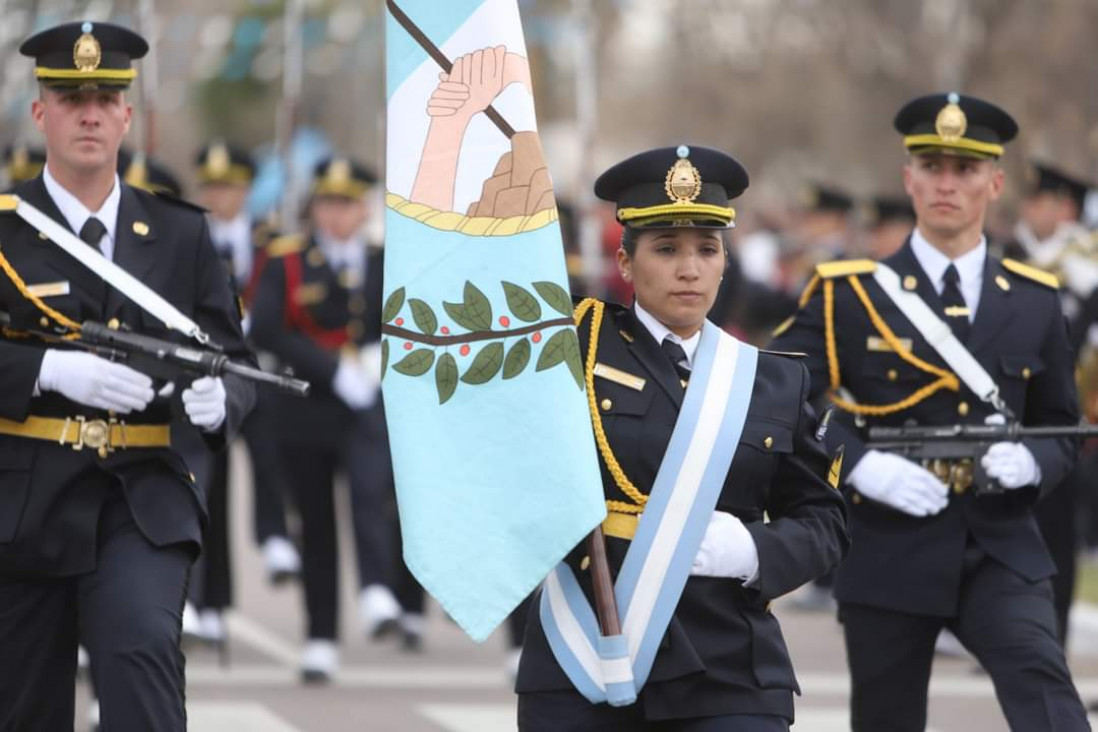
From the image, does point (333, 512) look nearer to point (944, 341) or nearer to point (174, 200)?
point (174, 200)

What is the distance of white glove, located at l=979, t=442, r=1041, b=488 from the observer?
23.8 feet

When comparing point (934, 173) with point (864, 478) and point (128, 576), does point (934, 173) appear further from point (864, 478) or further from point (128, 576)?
point (128, 576)

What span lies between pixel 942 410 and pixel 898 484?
1.27 feet

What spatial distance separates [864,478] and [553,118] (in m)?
35.2

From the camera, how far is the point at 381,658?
1213 centimetres

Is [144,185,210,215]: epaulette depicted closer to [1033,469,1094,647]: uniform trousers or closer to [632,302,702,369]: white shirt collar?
[632,302,702,369]: white shirt collar

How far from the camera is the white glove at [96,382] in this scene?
261 inches

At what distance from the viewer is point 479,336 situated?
18.9 feet

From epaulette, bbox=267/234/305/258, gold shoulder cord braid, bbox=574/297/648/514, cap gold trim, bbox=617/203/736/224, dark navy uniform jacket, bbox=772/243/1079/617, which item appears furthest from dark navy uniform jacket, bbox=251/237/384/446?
cap gold trim, bbox=617/203/736/224

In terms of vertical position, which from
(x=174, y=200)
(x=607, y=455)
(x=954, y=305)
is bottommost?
(x=607, y=455)

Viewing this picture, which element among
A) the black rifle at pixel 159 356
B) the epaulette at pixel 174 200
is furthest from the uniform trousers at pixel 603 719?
the epaulette at pixel 174 200

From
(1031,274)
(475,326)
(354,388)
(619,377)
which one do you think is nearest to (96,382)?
(475,326)

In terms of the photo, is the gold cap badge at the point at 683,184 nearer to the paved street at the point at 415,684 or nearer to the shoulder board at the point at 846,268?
the shoulder board at the point at 846,268

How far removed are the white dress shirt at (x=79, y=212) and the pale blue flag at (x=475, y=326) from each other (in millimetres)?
1523
